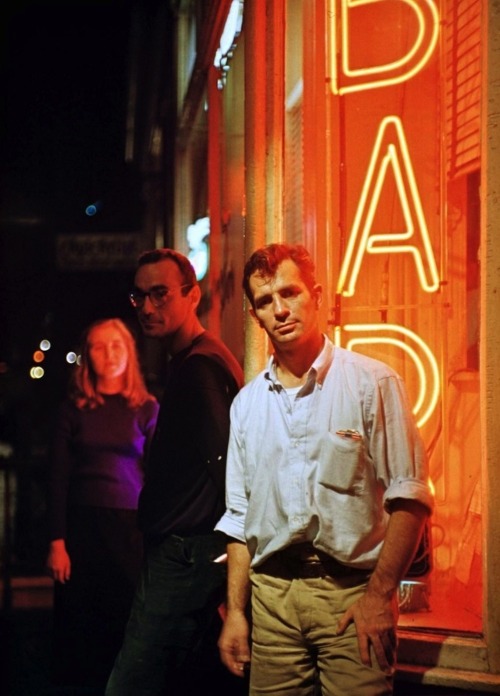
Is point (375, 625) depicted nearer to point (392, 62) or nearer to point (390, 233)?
point (390, 233)

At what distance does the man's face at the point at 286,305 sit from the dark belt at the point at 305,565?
0.75 metres

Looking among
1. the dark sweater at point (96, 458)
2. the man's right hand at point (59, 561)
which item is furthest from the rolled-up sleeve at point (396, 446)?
the man's right hand at point (59, 561)

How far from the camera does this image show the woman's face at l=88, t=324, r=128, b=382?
19.0 feet

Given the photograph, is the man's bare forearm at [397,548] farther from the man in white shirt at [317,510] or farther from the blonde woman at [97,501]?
the blonde woman at [97,501]

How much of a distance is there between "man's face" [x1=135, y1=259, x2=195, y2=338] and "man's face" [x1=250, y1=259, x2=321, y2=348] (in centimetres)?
93

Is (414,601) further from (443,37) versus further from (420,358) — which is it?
(443,37)

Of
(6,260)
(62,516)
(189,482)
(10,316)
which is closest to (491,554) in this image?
(189,482)

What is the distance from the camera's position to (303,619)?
3092 millimetres

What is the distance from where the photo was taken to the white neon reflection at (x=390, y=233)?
457 centimetres

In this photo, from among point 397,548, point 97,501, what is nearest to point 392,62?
point 397,548

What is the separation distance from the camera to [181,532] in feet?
12.9

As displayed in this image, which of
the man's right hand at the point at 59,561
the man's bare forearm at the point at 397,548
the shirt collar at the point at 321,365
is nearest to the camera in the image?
the man's bare forearm at the point at 397,548

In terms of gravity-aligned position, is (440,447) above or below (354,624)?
above

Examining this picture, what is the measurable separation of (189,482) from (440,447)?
1447 millimetres
